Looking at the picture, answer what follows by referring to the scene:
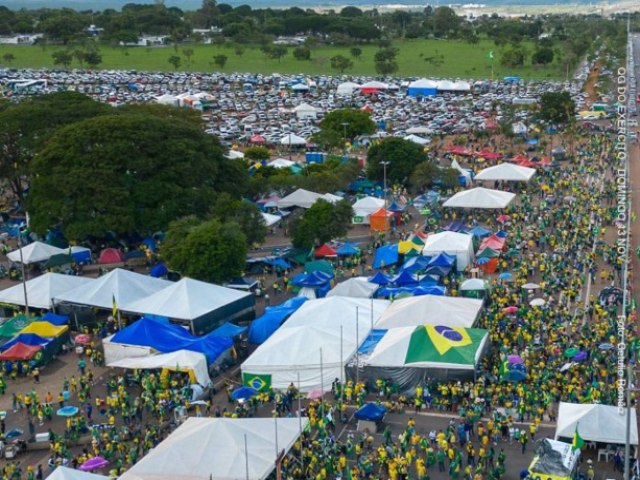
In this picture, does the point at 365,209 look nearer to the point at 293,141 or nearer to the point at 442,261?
the point at 442,261

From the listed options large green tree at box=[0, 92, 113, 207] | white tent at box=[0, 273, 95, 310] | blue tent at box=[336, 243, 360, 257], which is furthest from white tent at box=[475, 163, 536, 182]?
white tent at box=[0, 273, 95, 310]

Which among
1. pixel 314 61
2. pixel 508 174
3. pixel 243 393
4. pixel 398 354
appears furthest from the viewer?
pixel 314 61

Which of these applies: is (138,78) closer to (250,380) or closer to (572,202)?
(572,202)

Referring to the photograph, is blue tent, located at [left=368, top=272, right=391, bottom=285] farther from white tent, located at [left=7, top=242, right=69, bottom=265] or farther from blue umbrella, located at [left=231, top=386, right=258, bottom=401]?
white tent, located at [left=7, top=242, right=69, bottom=265]

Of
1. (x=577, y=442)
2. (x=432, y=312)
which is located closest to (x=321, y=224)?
(x=432, y=312)

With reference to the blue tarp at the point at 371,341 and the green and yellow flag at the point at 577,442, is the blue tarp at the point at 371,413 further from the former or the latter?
the green and yellow flag at the point at 577,442

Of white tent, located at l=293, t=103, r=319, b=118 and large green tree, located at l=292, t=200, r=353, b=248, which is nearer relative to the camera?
large green tree, located at l=292, t=200, r=353, b=248
